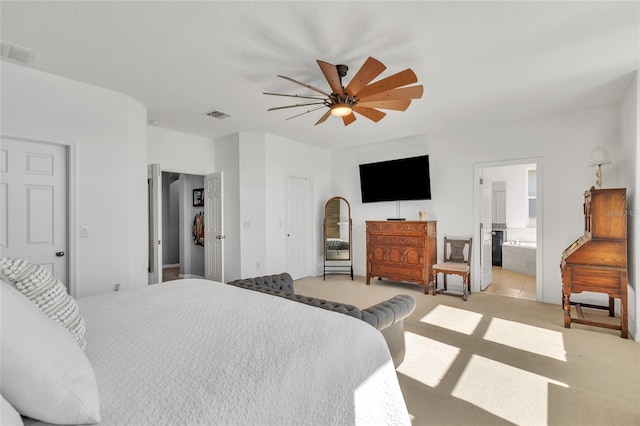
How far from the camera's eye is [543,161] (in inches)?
168

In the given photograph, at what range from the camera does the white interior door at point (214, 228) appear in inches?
191

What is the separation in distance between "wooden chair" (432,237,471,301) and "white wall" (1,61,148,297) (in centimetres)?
398

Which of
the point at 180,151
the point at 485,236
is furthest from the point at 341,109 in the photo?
the point at 485,236

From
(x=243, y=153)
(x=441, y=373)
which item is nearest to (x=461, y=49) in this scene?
(x=441, y=373)

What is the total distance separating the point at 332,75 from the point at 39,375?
2309 mm

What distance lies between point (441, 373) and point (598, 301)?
302cm

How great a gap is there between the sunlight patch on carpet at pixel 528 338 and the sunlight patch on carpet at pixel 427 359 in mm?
583

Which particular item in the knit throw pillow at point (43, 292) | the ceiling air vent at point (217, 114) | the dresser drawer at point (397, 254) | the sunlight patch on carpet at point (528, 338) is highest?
the ceiling air vent at point (217, 114)

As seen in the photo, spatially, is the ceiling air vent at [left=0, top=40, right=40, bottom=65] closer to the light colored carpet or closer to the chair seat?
the light colored carpet

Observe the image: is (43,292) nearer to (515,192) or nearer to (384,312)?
Answer: (384,312)

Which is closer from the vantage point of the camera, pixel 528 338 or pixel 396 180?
pixel 528 338

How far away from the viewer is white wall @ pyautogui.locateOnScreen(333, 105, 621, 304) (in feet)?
13.1

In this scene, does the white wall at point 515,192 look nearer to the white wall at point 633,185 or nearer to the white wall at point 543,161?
the white wall at point 543,161

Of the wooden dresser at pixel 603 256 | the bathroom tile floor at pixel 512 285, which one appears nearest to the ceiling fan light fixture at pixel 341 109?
the wooden dresser at pixel 603 256
